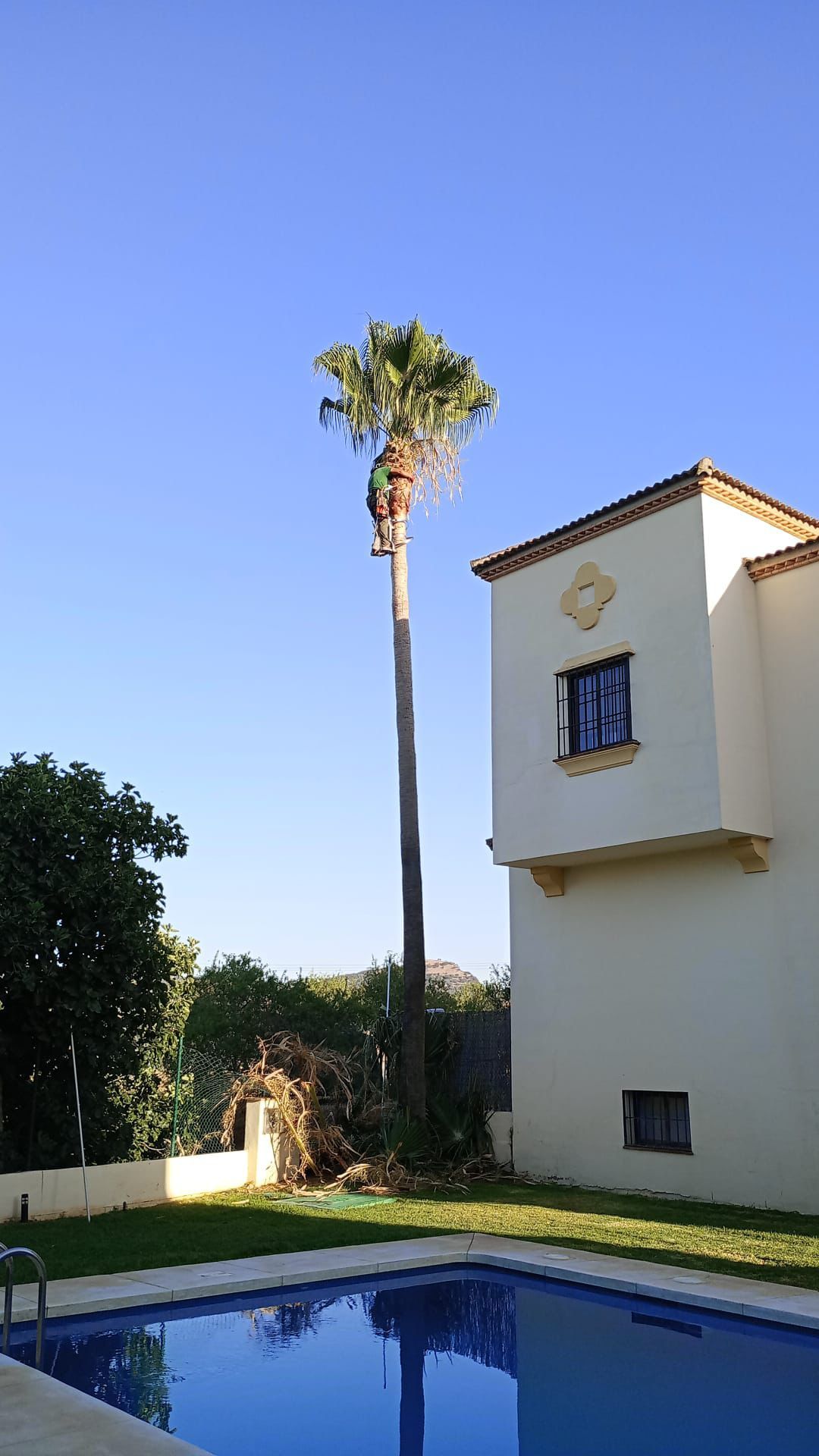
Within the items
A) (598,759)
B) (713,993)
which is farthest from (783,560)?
(713,993)

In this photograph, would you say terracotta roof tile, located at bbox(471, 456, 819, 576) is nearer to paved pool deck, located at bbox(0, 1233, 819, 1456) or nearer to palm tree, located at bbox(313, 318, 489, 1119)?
palm tree, located at bbox(313, 318, 489, 1119)

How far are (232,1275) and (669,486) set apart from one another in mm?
11003

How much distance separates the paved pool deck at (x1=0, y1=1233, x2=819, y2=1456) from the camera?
5.92 meters

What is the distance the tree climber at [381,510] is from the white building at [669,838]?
2738 mm

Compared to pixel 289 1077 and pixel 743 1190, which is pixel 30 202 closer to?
pixel 289 1077

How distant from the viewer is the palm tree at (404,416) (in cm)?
1883

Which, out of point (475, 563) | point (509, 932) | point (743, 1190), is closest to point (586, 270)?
point (475, 563)

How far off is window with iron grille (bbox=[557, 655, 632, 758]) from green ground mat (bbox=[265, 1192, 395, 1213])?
6.60 meters

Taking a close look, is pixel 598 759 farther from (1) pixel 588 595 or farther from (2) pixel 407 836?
(2) pixel 407 836

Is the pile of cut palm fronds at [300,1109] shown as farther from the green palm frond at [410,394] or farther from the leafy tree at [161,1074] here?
the green palm frond at [410,394]

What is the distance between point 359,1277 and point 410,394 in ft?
45.8

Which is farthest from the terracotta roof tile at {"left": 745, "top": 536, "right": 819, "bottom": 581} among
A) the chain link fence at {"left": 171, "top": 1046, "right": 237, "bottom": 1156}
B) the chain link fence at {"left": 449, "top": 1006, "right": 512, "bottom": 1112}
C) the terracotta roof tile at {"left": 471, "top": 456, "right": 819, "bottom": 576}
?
the chain link fence at {"left": 171, "top": 1046, "right": 237, "bottom": 1156}

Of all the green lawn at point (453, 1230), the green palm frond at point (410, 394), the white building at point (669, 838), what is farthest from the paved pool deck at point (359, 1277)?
the green palm frond at point (410, 394)

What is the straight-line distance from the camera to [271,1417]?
7.13 meters
